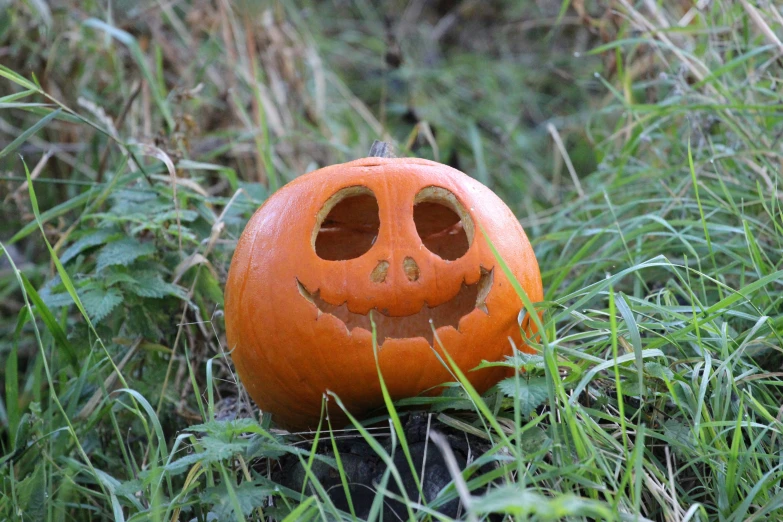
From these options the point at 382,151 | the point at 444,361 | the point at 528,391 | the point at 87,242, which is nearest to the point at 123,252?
the point at 87,242

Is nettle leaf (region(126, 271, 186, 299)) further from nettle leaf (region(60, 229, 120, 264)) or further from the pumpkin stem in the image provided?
the pumpkin stem

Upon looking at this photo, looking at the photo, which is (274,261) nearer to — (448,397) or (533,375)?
(448,397)

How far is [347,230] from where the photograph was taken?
6.37ft

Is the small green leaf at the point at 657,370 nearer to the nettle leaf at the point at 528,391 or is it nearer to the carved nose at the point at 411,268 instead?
the nettle leaf at the point at 528,391

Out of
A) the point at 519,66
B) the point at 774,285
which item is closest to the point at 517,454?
the point at 774,285

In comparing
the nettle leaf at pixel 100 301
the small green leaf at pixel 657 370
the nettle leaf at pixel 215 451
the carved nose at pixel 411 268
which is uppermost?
the carved nose at pixel 411 268

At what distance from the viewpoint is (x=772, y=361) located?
6.09 feet

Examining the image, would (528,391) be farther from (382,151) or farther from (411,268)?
(382,151)

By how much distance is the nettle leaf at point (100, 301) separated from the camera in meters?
1.81

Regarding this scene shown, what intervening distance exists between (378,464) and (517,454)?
0.46 metres

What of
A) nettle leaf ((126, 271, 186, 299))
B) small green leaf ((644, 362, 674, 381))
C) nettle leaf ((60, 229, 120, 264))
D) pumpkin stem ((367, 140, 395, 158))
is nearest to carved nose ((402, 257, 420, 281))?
pumpkin stem ((367, 140, 395, 158))

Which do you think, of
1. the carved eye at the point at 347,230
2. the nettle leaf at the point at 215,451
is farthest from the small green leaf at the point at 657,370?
the nettle leaf at the point at 215,451

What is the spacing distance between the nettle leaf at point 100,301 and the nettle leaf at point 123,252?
0.09 meters

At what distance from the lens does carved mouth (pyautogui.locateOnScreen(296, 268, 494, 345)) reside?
5.14ft
